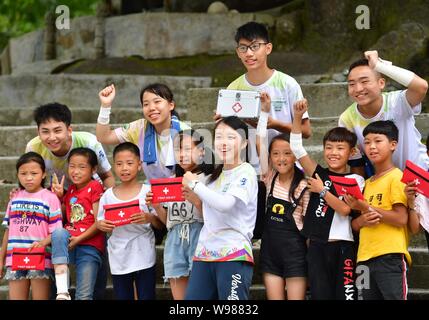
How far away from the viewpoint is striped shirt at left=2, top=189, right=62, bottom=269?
5.09 metres

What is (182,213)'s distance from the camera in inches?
197

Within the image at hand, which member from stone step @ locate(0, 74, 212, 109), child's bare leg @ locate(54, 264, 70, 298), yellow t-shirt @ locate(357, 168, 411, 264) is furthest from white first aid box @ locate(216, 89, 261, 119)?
stone step @ locate(0, 74, 212, 109)

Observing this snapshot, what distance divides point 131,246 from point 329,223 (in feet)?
4.46

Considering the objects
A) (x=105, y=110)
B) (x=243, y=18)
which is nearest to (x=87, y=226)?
(x=105, y=110)

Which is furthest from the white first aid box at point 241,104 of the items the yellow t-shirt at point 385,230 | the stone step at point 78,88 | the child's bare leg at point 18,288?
the stone step at point 78,88

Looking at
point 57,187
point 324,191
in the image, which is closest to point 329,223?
point 324,191

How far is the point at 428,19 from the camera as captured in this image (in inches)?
325

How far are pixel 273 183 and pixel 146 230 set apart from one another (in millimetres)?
936

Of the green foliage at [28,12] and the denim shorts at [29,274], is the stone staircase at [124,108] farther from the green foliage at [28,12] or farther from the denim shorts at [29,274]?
the green foliage at [28,12]

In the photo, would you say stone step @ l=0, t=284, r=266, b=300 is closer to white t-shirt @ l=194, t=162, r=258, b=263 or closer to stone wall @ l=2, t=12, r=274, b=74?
white t-shirt @ l=194, t=162, r=258, b=263

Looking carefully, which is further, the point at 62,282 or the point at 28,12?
the point at 28,12

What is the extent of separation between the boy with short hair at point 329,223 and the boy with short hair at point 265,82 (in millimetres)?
408

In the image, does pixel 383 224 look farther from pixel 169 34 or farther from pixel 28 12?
pixel 28 12

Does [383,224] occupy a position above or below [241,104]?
below
